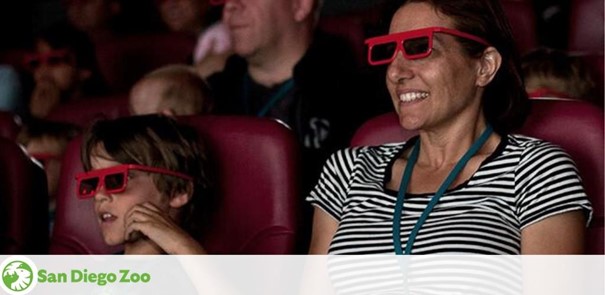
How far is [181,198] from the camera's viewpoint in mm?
2580

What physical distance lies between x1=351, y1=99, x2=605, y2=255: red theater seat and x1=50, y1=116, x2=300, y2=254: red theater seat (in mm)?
508

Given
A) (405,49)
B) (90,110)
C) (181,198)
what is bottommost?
(90,110)

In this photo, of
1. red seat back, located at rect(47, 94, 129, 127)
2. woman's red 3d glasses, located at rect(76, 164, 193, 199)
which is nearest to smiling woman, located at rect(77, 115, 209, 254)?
woman's red 3d glasses, located at rect(76, 164, 193, 199)

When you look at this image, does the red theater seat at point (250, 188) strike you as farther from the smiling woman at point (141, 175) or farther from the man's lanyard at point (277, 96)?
the man's lanyard at point (277, 96)

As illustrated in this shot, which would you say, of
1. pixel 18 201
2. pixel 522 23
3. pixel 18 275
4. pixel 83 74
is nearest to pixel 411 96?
pixel 18 275

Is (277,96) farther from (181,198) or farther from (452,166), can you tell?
(452,166)

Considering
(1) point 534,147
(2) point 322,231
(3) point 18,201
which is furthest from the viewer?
(3) point 18,201

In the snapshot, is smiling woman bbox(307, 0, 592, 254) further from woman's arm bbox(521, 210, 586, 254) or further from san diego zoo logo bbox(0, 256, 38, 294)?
san diego zoo logo bbox(0, 256, 38, 294)

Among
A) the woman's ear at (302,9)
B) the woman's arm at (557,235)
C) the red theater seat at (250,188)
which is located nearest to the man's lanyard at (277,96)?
the woman's ear at (302,9)

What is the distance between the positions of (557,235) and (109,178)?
3.12 feet

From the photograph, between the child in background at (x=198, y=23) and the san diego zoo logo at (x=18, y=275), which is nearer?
the san diego zoo logo at (x=18, y=275)

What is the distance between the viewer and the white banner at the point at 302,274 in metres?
2.03

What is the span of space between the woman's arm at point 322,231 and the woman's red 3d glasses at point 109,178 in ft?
1.08

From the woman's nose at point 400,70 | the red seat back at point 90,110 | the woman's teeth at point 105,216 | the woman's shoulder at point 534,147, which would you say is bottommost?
the red seat back at point 90,110
